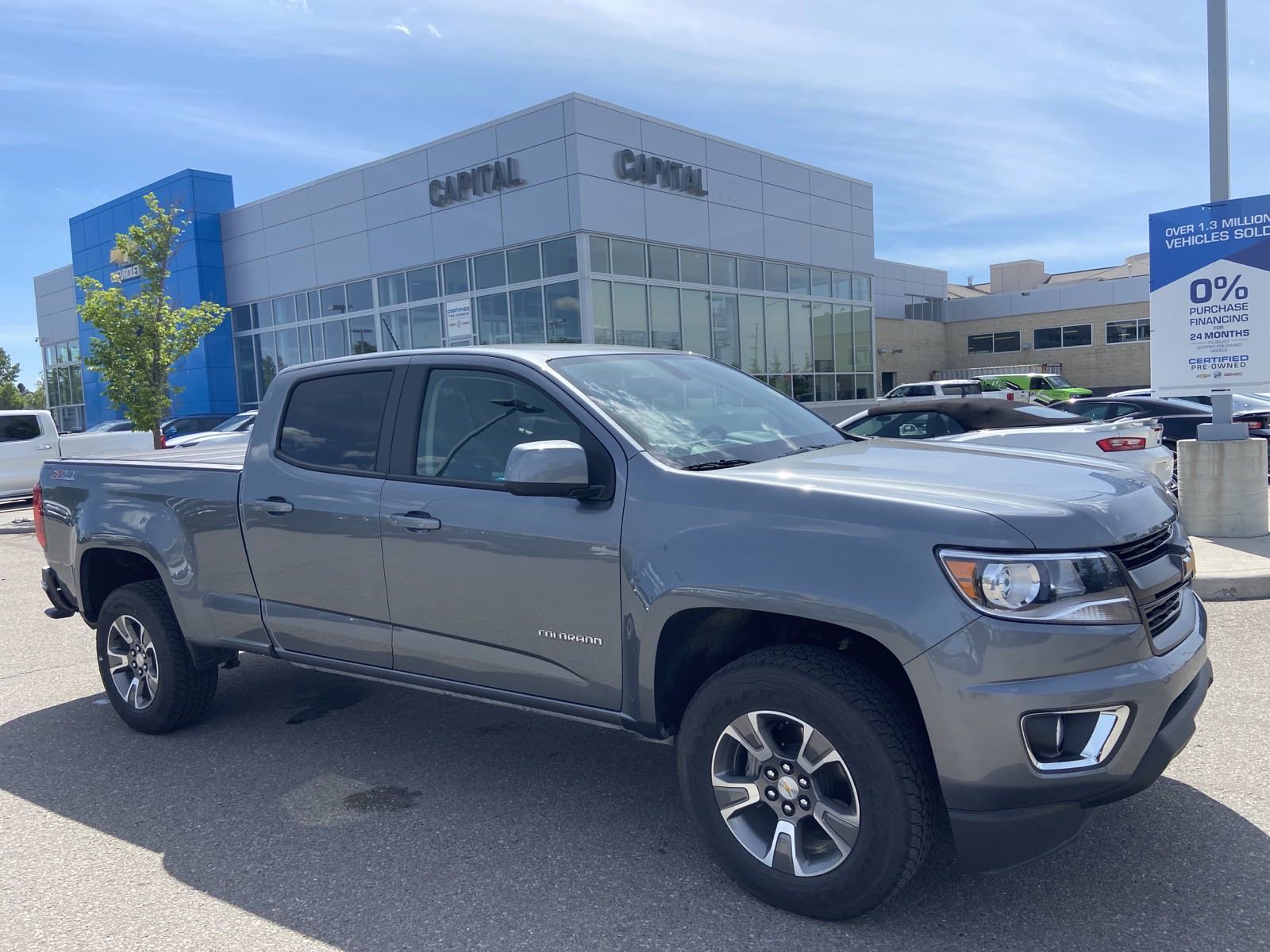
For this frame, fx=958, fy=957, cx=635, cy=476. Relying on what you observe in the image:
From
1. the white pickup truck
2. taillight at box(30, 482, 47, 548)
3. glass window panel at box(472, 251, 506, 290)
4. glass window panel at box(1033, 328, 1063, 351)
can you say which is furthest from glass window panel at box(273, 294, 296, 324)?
glass window panel at box(1033, 328, 1063, 351)

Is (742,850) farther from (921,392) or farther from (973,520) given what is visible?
(921,392)

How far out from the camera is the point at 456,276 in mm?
22531

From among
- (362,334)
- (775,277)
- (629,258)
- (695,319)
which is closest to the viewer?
(629,258)

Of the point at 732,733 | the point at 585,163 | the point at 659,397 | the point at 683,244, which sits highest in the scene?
the point at 585,163

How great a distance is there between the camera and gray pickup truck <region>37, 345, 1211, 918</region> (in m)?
2.66

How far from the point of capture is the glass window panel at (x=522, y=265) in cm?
2080

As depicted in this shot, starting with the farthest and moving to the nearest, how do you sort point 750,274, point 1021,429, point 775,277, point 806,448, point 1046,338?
point 1046,338 < point 775,277 < point 750,274 < point 1021,429 < point 806,448

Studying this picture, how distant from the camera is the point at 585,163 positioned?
19594mm

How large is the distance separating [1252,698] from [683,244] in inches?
731

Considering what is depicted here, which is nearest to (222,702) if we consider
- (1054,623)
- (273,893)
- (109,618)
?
(109,618)

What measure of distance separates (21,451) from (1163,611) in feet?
61.1

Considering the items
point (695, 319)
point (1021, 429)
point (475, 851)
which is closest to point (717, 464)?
point (475, 851)

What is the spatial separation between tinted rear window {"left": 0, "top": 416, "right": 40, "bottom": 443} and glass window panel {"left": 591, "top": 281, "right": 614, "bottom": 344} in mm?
10586

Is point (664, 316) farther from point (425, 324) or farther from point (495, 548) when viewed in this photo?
point (495, 548)
